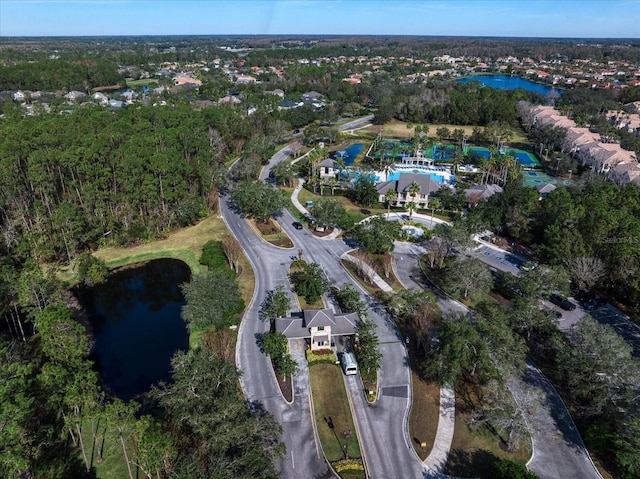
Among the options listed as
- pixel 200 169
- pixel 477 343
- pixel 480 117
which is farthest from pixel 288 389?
pixel 480 117

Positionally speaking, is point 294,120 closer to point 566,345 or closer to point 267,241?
point 267,241

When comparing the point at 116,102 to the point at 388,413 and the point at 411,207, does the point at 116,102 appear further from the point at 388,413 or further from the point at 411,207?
the point at 388,413

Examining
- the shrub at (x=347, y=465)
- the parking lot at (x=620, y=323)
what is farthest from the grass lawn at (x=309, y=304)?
the parking lot at (x=620, y=323)

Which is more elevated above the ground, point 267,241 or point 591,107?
point 591,107

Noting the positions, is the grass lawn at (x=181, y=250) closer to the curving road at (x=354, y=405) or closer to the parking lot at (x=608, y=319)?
the curving road at (x=354, y=405)

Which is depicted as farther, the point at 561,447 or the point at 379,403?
the point at 379,403
